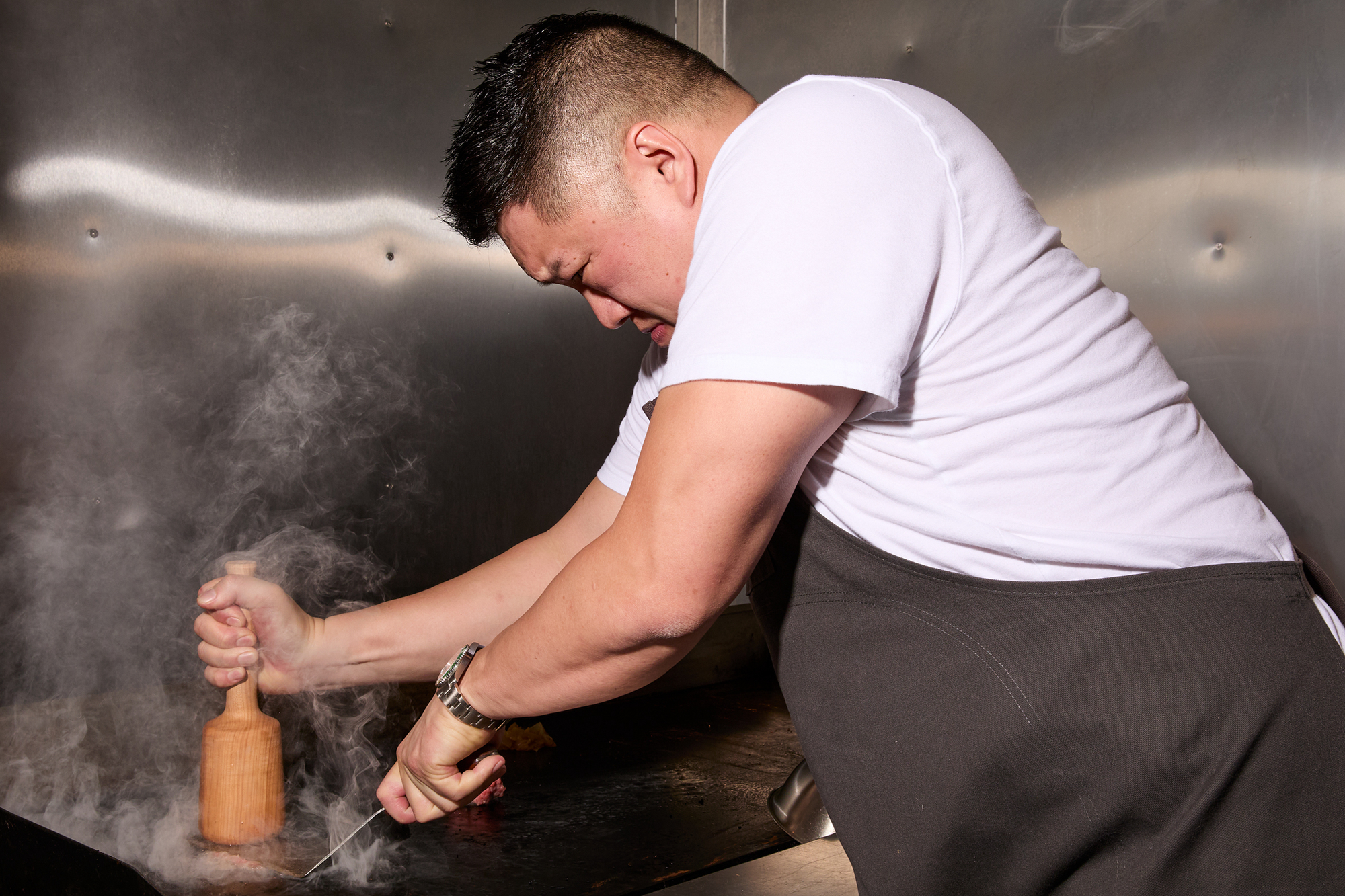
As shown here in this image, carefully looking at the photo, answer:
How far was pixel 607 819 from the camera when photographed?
115 cm

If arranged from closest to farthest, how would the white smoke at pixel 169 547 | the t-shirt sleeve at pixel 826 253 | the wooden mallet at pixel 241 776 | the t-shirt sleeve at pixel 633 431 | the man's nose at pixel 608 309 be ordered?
the t-shirt sleeve at pixel 826 253
the man's nose at pixel 608 309
the wooden mallet at pixel 241 776
the t-shirt sleeve at pixel 633 431
the white smoke at pixel 169 547

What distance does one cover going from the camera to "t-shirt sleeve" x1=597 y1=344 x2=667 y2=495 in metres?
1.16

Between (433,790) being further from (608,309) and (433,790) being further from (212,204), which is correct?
(212,204)

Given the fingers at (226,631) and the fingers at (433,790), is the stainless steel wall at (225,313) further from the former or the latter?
the fingers at (433,790)

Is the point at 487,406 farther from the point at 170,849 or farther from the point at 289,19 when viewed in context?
the point at 170,849

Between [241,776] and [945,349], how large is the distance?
2.94 ft

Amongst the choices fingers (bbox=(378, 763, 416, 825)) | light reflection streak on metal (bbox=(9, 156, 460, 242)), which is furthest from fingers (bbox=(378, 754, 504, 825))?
light reflection streak on metal (bbox=(9, 156, 460, 242))

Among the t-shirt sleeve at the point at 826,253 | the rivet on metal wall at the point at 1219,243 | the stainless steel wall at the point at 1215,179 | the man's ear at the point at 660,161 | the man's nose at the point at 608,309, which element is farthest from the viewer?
the rivet on metal wall at the point at 1219,243

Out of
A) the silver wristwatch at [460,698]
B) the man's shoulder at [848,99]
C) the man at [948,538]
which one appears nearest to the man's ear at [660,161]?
the man at [948,538]

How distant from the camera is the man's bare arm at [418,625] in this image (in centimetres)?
118

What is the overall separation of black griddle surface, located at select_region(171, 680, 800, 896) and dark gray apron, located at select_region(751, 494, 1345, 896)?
33 cm

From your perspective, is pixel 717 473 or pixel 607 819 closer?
pixel 717 473

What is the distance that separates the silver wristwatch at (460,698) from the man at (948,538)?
0.05 metres

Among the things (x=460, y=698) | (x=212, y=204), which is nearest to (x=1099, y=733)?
(x=460, y=698)
